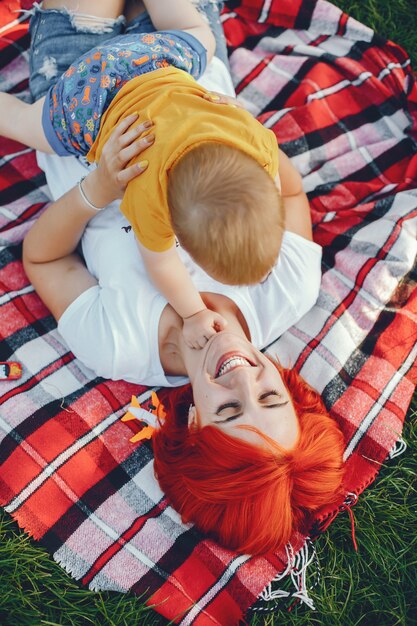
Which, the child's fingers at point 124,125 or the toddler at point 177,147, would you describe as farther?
the child's fingers at point 124,125

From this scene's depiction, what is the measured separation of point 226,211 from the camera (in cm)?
149

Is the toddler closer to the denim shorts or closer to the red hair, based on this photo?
the denim shorts

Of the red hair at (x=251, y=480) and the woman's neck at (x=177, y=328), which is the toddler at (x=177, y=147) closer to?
the woman's neck at (x=177, y=328)

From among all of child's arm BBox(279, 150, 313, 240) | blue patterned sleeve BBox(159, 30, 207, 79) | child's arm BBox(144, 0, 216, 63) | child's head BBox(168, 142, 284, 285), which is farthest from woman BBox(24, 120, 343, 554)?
child's arm BBox(144, 0, 216, 63)

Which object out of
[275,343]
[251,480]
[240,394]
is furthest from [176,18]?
[251,480]

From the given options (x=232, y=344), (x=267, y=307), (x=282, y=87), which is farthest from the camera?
(x=282, y=87)

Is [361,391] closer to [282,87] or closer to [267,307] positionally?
[267,307]

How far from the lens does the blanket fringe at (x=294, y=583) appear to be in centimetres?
223

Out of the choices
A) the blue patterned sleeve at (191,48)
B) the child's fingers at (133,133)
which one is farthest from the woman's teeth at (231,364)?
the blue patterned sleeve at (191,48)

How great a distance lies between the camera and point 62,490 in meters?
2.29

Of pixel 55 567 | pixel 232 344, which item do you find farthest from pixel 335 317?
pixel 55 567

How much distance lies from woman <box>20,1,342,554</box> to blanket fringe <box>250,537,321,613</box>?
0.18 metres

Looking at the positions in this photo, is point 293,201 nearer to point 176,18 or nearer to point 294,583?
point 176,18

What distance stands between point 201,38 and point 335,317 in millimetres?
1325
